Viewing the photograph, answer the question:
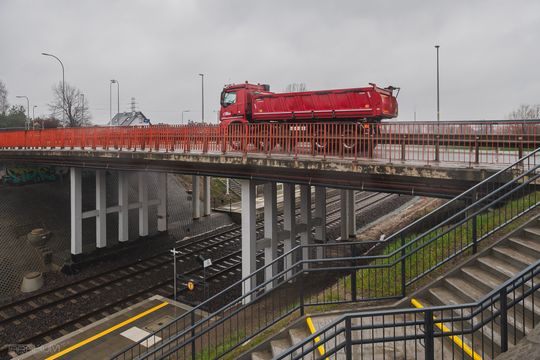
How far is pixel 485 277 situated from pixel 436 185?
332 centimetres

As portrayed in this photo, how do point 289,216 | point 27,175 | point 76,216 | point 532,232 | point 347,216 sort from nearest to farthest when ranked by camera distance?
point 532,232
point 289,216
point 76,216
point 347,216
point 27,175

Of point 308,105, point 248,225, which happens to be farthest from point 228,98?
point 248,225

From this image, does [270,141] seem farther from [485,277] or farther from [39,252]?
[39,252]

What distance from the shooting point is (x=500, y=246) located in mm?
6832

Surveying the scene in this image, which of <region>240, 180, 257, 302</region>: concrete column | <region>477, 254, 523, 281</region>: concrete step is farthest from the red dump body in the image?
<region>477, 254, 523, 281</region>: concrete step

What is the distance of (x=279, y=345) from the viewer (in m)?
6.34

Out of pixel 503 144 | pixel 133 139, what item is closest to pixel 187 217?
pixel 133 139

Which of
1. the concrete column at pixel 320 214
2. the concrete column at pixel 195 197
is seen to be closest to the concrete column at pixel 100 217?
the concrete column at pixel 195 197

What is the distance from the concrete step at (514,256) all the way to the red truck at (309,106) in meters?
4.59

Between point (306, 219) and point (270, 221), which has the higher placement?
point (270, 221)

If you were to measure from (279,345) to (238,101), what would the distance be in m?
12.2

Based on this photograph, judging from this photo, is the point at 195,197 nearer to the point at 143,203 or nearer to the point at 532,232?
the point at 143,203

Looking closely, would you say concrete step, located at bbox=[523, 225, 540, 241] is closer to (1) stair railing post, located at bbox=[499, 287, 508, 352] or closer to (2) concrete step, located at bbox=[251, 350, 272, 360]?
(1) stair railing post, located at bbox=[499, 287, 508, 352]

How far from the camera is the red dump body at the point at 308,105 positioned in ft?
42.2
